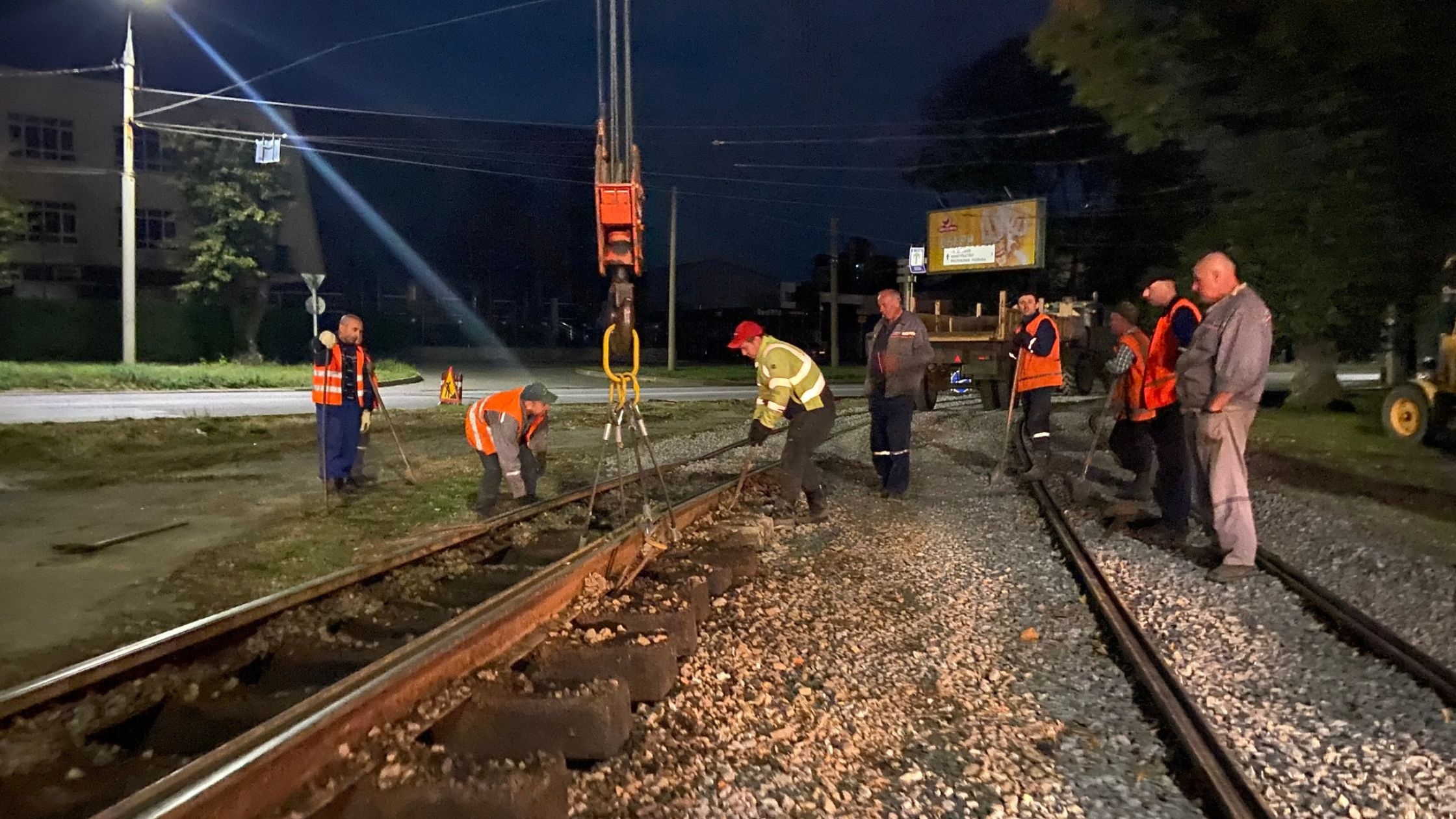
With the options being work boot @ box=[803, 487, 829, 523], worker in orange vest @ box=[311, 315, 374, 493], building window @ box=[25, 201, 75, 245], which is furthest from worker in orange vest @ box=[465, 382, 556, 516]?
building window @ box=[25, 201, 75, 245]

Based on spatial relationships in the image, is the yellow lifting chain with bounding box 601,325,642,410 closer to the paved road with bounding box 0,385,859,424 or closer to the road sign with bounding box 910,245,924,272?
the paved road with bounding box 0,385,859,424

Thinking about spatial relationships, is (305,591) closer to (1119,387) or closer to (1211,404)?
(1211,404)

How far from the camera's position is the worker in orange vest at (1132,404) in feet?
24.7

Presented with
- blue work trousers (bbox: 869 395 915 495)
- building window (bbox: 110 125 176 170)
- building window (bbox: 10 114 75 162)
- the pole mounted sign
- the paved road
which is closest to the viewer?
blue work trousers (bbox: 869 395 915 495)

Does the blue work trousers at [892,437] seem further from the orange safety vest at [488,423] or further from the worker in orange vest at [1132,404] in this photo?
the orange safety vest at [488,423]

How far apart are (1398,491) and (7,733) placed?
35.5 feet

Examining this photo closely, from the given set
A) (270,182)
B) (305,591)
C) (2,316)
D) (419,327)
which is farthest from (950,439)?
(419,327)

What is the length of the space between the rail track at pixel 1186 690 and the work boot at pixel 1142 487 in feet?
5.17

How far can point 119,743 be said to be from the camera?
13.1 feet

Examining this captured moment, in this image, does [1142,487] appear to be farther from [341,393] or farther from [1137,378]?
[341,393]

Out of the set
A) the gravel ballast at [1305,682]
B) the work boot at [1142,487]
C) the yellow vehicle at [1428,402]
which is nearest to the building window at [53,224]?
the work boot at [1142,487]

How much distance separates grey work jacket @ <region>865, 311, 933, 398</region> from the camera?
337 inches

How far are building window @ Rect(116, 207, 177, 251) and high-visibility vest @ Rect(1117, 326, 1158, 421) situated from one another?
40921mm

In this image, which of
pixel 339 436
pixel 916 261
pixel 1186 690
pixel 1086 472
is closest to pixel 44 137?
pixel 916 261
